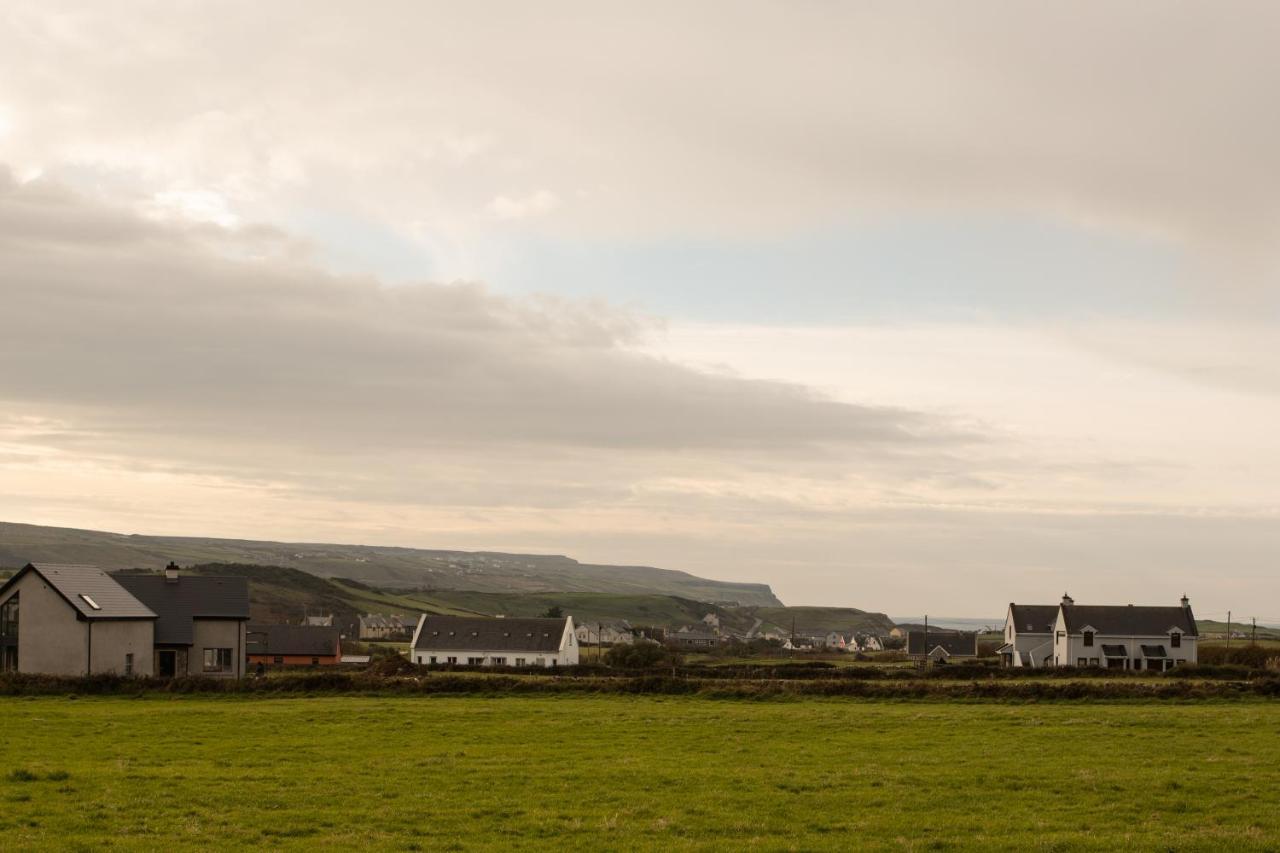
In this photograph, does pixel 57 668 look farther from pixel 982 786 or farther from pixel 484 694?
pixel 982 786

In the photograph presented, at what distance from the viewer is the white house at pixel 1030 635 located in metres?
108

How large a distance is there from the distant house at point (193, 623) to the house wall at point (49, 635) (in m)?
5.74

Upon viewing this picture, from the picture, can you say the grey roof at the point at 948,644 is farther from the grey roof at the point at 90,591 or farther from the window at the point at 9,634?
the window at the point at 9,634

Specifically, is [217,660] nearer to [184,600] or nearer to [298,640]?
[184,600]

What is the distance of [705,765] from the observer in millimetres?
26625

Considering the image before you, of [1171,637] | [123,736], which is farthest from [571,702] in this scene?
[1171,637]

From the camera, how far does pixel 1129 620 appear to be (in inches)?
4070

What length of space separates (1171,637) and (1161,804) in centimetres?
8865

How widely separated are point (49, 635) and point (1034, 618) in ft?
274

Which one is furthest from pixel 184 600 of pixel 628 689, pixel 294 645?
pixel 294 645

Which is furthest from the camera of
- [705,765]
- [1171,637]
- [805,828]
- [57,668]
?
[1171,637]

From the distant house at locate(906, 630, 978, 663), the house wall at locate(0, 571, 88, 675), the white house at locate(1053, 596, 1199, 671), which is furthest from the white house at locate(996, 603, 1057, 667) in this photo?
the house wall at locate(0, 571, 88, 675)

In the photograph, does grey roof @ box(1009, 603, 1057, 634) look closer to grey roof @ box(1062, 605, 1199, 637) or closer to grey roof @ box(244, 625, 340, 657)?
grey roof @ box(1062, 605, 1199, 637)

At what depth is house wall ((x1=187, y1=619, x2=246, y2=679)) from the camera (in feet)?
217
